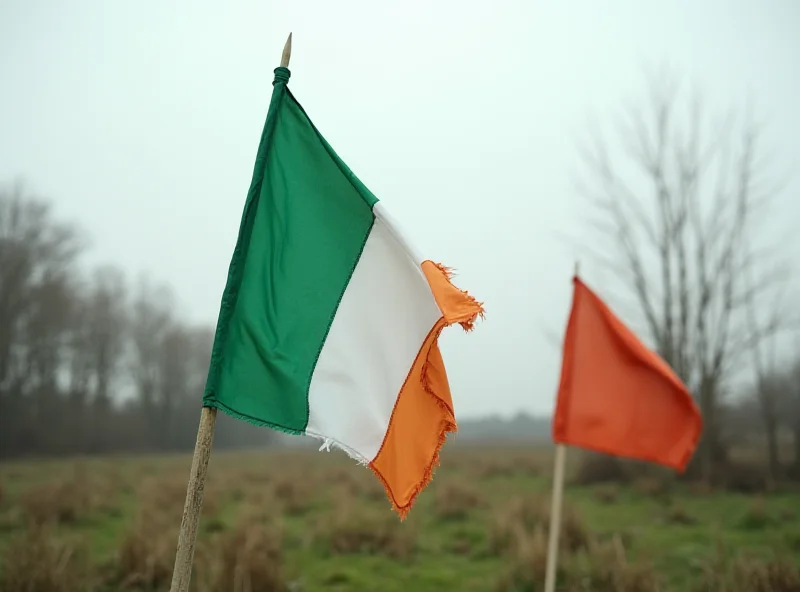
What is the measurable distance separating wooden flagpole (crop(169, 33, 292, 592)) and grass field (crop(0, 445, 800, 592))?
139 inches

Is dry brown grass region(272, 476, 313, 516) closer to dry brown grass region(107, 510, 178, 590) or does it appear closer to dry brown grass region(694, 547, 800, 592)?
dry brown grass region(107, 510, 178, 590)

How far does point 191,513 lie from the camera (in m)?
3.04

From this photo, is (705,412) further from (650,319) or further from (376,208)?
(376,208)

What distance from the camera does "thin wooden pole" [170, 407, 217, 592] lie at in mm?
2975

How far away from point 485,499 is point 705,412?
8.73 m

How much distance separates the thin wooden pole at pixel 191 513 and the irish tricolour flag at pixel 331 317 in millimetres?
220

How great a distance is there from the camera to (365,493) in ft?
45.8

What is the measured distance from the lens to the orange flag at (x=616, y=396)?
6.25 meters

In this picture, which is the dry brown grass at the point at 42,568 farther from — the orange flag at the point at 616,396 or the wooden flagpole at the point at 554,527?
the orange flag at the point at 616,396

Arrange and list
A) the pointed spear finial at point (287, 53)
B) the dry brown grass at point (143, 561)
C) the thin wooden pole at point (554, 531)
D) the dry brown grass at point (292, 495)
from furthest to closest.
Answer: the dry brown grass at point (292, 495), the dry brown grass at point (143, 561), the thin wooden pole at point (554, 531), the pointed spear finial at point (287, 53)

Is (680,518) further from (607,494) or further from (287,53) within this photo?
(287,53)

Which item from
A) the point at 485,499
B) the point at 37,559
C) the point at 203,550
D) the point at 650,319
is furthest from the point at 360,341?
the point at 650,319

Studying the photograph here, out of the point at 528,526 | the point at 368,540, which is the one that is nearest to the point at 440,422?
the point at 368,540

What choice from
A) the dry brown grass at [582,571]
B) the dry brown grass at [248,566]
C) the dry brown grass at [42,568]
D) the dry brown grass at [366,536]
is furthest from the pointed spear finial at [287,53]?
the dry brown grass at [366,536]
